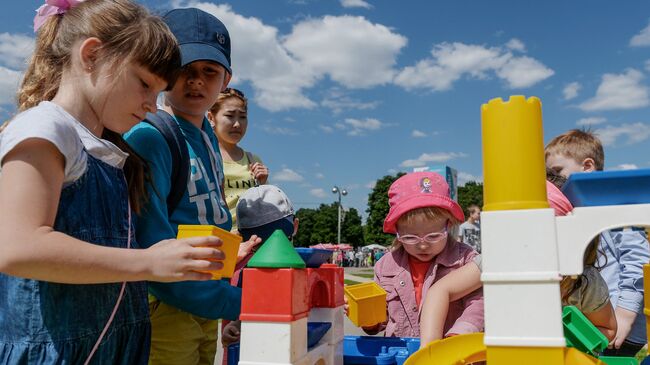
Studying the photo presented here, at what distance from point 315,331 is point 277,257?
37cm

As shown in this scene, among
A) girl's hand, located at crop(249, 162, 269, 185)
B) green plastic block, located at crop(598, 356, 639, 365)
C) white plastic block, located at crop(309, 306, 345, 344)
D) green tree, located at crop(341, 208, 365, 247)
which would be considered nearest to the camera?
white plastic block, located at crop(309, 306, 345, 344)

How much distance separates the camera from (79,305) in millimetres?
1318

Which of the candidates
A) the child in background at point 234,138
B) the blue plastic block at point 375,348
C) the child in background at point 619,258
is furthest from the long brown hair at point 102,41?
the child in background at point 619,258

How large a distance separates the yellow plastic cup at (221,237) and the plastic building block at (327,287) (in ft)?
1.13

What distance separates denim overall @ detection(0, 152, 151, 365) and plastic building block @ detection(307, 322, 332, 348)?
538mm

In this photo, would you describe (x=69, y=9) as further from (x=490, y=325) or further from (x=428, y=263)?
(x=428, y=263)

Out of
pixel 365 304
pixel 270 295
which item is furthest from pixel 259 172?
pixel 270 295

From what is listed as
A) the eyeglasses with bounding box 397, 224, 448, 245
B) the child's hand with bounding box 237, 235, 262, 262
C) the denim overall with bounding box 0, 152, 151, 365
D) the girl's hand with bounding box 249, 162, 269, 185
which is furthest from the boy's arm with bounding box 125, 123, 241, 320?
the girl's hand with bounding box 249, 162, 269, 185

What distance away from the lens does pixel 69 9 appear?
61.1 inches

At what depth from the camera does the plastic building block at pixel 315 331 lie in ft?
4.55

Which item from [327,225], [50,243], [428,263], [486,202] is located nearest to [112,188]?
[50,243]

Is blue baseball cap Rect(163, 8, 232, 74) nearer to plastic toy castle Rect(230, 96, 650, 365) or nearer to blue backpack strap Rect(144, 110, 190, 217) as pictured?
blue backpack strap Rect(144, 110, 190, 217)

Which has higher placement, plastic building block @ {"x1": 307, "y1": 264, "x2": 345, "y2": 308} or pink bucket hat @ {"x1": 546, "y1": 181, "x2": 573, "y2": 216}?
pink bucket hat @ {"x1": 546, "y1": 181, "x2": 573, "y2": 216}

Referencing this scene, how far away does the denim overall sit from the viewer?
4.11ft
